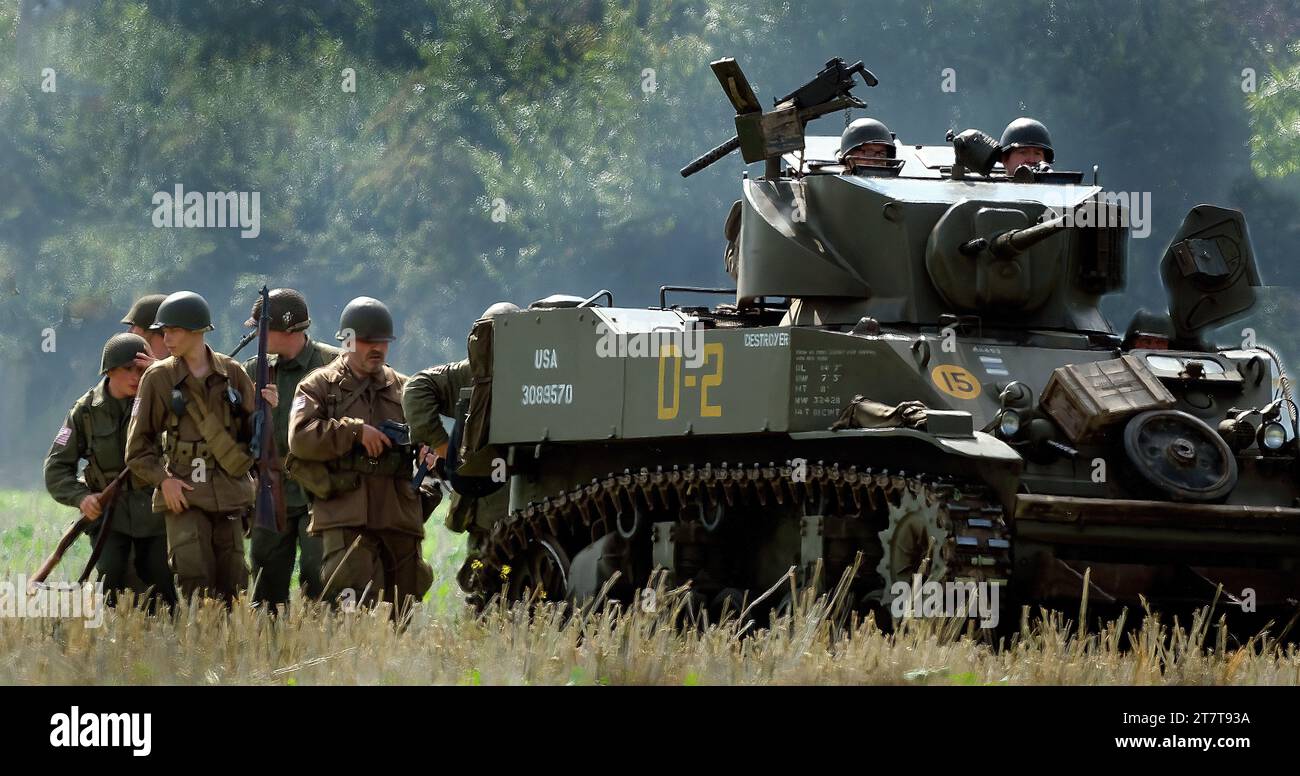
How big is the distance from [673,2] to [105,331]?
39.5ft

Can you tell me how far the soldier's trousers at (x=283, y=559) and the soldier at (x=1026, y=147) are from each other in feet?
16.5

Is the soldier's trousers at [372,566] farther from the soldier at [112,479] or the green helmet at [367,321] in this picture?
the green helmet at [367,321]

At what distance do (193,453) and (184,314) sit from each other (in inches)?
28.8

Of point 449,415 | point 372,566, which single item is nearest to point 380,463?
point 372,566

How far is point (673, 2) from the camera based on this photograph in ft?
108

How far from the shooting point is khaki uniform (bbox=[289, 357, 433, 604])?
38.5ft

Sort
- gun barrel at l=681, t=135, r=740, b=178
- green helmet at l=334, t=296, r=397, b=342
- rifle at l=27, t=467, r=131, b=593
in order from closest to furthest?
rifle at l=27, t=467, r=131, b=593 → green helmet at l=334, t=296, r=397, b=342 → gun barrel at l=681, t=135, r=740, b=178

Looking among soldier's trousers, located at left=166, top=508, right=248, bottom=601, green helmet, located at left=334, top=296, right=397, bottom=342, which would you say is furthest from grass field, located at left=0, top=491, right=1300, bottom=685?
→ green helmet, located at left=334, top=296, right=397, bottom=342

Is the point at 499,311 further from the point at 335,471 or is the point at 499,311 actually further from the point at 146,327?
the point at 146,327

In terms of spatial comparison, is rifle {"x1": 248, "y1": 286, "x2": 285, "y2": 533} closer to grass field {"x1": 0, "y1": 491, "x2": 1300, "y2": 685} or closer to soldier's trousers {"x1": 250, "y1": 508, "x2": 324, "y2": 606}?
soldier's trousers {"x1": 250, "y1": 508, "x2": 324, "y2": 606}

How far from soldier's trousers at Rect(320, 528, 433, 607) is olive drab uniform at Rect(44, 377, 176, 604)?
93cm

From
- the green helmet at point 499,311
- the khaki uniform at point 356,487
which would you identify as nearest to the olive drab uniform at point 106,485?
the khaki uniform at point 356,487

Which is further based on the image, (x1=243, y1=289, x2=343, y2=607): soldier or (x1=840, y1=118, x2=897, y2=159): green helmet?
(x1=840, y1=118, x2=897, y2=159): green helmet

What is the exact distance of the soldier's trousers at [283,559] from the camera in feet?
41.3
